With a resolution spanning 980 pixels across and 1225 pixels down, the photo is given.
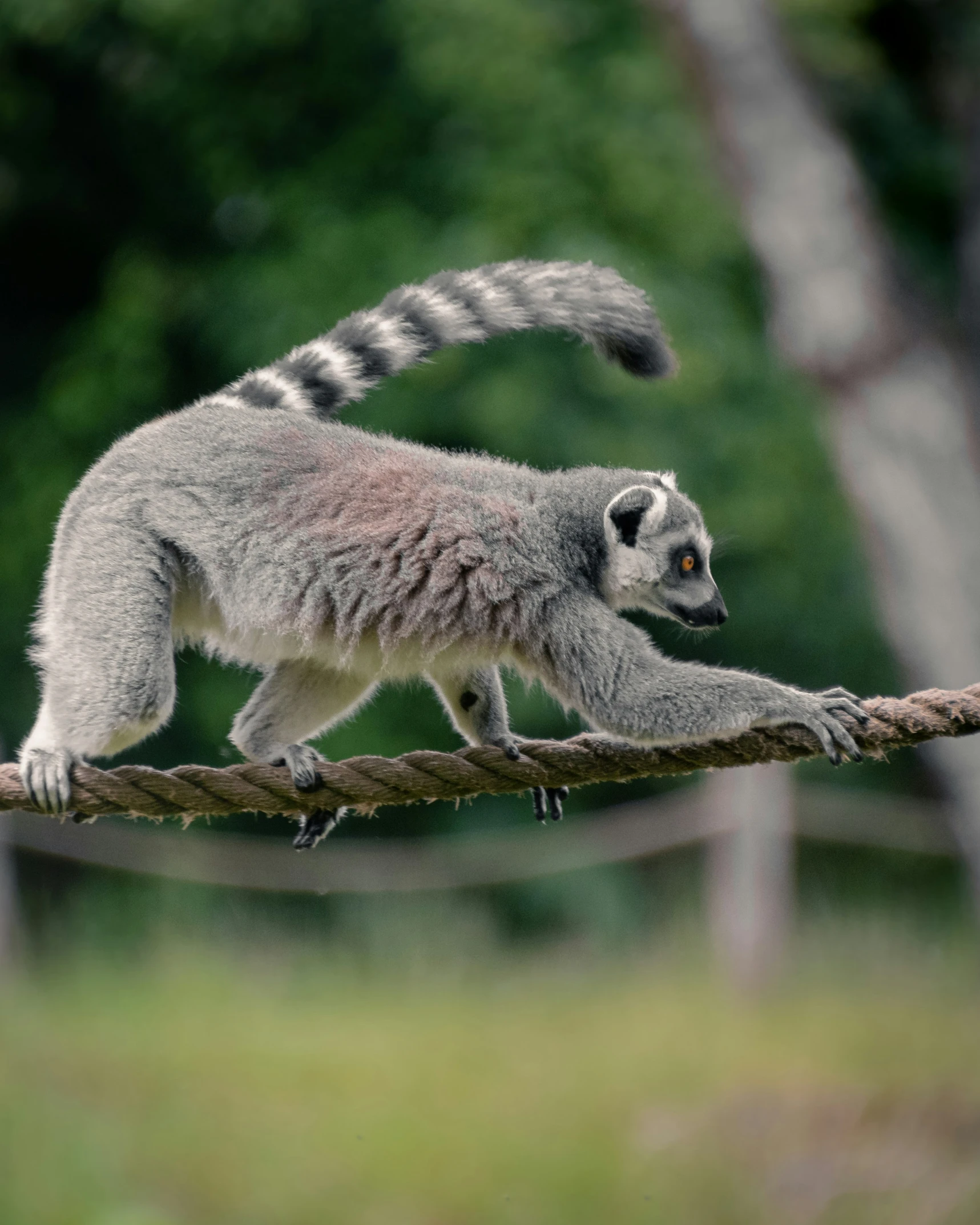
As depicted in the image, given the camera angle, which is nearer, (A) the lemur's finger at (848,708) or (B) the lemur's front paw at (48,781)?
(A) the lemur's finger at (848,708)

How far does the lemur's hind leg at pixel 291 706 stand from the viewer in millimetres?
3438

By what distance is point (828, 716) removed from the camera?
2807 millimetres

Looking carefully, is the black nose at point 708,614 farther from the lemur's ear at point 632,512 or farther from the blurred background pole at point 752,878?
the blurred background pole at point 752,878

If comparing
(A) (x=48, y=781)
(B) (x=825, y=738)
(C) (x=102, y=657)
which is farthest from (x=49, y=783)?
(B) (x=825, y=738)

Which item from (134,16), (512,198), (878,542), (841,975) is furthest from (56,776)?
(134,16)

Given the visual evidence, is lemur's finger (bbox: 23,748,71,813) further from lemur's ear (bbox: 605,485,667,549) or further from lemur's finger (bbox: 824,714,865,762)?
lemur's finger (bbox: 824,714,865,762)

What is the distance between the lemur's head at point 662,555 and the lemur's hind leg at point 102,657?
1.03 m

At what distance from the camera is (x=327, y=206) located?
786cm

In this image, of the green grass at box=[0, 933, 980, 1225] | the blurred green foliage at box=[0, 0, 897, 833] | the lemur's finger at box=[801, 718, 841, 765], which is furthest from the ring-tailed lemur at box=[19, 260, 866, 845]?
the blurred green foliage at box=[0, 0, 897, 833]

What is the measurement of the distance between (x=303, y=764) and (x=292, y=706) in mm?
385

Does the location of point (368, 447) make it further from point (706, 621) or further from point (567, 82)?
point (567, 82)

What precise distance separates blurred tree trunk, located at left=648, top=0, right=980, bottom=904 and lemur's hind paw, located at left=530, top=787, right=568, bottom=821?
8.57ft

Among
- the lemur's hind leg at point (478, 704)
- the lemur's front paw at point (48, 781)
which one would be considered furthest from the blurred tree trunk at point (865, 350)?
the lemur's front paw at point (48, 781)

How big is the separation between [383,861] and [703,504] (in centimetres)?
262
